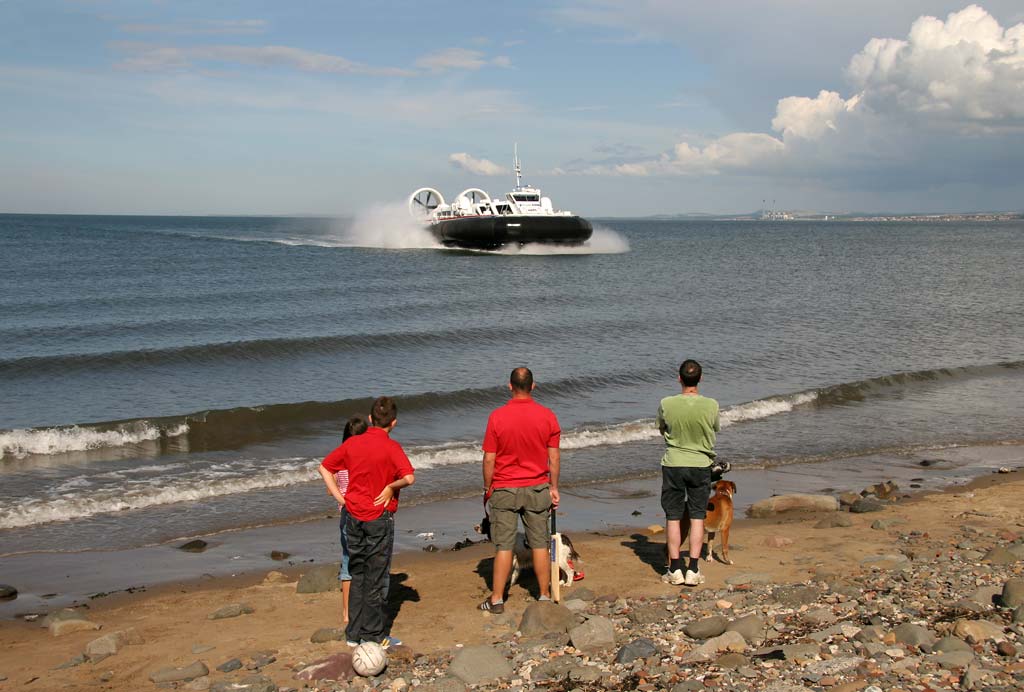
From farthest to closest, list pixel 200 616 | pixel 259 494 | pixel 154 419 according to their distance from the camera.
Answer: pixel 154 419 → pixel 259 494 → pixel 200 616

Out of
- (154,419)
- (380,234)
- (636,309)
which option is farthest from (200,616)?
(380,234)

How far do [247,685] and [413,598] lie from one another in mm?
1780

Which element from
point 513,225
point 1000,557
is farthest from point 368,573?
point 513,225

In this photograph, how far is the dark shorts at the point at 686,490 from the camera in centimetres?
634

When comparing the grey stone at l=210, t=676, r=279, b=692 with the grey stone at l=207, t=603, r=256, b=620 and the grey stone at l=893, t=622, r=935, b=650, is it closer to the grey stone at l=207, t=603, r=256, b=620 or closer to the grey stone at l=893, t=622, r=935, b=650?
the grey stone at l=207, t=603, r=256, b=620

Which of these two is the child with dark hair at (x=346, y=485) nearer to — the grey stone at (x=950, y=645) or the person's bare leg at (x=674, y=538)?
the person's bare leg at (x=674, y=538)

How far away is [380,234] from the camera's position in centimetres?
6838

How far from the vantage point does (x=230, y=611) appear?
6219mm

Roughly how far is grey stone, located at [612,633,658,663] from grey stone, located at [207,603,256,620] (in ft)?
8.95

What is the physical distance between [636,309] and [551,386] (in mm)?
13034

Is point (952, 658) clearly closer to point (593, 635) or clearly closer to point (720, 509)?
point (593, 635)

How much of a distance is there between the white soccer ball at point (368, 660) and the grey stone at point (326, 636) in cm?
56

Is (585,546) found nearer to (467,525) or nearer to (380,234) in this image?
(467,525)

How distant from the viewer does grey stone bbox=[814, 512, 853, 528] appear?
830 centimetres
